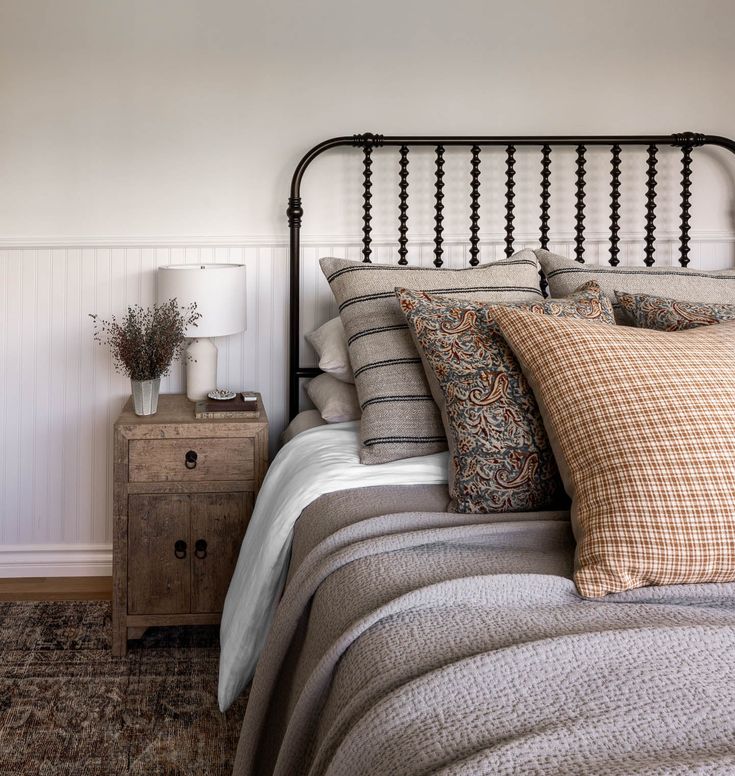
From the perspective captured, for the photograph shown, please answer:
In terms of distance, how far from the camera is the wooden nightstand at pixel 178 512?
2150mm

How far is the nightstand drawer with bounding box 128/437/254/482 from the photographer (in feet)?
7.06

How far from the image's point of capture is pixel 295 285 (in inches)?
97.9

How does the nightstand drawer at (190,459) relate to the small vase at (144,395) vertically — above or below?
below

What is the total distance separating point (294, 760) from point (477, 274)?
50.6 inches

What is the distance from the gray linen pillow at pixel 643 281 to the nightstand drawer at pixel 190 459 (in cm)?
96

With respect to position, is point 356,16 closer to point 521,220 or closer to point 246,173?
point 246,173

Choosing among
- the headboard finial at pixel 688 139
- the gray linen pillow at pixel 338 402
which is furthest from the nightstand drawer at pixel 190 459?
the headboard finial at pixel 688 139

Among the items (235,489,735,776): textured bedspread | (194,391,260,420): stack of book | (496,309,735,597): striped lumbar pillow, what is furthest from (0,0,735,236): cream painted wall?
(235,489,735,776): textured bedspread

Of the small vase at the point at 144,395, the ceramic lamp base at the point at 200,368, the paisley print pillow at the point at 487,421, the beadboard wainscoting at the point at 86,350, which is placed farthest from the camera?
the beadboard wainscoting at the point at 86,350

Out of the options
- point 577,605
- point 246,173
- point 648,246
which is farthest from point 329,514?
point 648,246

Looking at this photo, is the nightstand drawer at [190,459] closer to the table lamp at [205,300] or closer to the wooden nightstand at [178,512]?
the wooden nightstand at [178,512]

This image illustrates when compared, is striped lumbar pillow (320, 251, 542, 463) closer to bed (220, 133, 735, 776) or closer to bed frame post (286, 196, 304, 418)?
bed (220, 133, 735, 776)

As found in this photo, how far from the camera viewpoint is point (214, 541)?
2.19 metres

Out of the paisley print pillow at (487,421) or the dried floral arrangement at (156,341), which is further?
the dried floral arrangement at (156,341)
